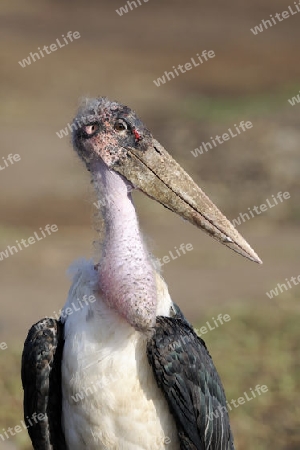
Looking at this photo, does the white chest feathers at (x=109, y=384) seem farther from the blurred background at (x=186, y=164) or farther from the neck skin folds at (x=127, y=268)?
the blurred background at (x=186, y=164)

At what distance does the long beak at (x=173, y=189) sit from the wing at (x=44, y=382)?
2.65 feet

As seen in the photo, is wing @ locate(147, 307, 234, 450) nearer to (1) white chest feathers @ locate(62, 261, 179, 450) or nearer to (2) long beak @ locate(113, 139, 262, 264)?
(1) white chest feathers @ locate(62, 261, 179, 450)

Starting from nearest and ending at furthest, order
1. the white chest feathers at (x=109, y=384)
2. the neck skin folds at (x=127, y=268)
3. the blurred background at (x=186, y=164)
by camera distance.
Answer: the neck skin folds at (x=127, y=268) → the white chest feathers at (x=109, y=384) → the blurred background at (x=186, y=164)

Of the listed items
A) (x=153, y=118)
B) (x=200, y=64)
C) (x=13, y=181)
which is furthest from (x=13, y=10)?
(x=13, y=181)

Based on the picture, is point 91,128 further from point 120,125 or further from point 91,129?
point 120,125

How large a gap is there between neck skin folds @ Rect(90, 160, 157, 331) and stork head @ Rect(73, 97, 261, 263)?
17 cm

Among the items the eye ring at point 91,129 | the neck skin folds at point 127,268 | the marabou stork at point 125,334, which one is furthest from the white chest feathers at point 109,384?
the eye ring at point 91,129

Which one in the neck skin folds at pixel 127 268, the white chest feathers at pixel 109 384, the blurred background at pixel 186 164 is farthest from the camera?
the blurred background at pixel 186 164

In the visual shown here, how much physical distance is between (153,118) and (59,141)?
2.07m

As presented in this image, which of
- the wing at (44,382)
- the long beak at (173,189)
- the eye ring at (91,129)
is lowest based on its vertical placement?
the wing at (44,382)

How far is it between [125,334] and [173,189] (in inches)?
28.6

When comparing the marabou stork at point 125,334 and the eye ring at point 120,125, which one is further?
the eye ring at point 120,125

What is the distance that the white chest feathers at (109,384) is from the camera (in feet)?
17.1

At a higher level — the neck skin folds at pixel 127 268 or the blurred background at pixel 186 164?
the blurred background at pixel 186 164
